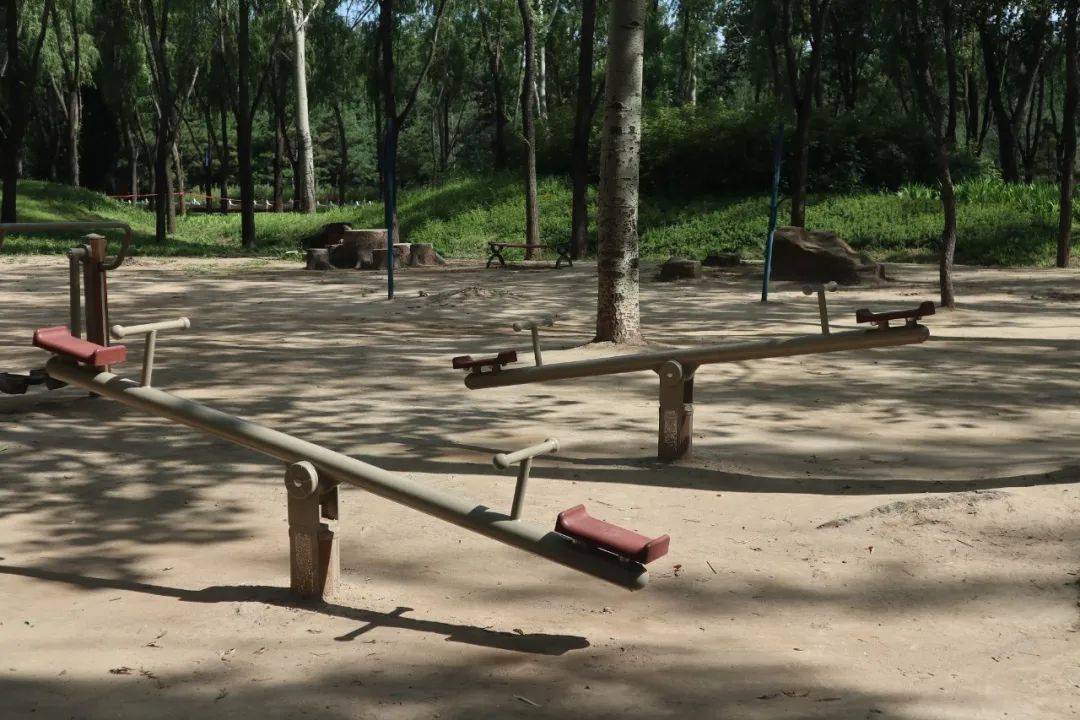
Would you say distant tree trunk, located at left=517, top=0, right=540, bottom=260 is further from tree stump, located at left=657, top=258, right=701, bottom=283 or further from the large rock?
the large rock

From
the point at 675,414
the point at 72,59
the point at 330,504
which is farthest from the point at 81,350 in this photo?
the point at 72,59

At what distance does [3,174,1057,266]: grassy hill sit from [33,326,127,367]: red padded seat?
60.2ft

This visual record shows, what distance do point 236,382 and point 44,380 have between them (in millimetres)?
1356

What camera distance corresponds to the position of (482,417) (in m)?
6.91

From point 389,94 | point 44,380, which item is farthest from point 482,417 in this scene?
point 389,94

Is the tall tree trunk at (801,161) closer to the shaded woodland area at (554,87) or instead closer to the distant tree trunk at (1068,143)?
the shaded woodland area at (554,87)

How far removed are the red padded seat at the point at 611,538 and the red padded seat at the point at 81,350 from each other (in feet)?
5.37

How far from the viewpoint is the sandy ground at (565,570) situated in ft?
10.1

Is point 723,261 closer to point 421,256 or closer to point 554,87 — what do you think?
point 421,256

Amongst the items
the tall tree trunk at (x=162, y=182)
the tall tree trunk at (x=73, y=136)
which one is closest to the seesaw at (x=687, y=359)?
the tall tree trunk at (x=162, y=182)

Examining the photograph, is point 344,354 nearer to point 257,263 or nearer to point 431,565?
point 431,565

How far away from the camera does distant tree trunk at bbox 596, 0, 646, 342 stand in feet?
30.7

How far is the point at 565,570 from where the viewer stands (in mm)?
4164

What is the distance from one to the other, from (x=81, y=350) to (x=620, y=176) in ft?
20.0
